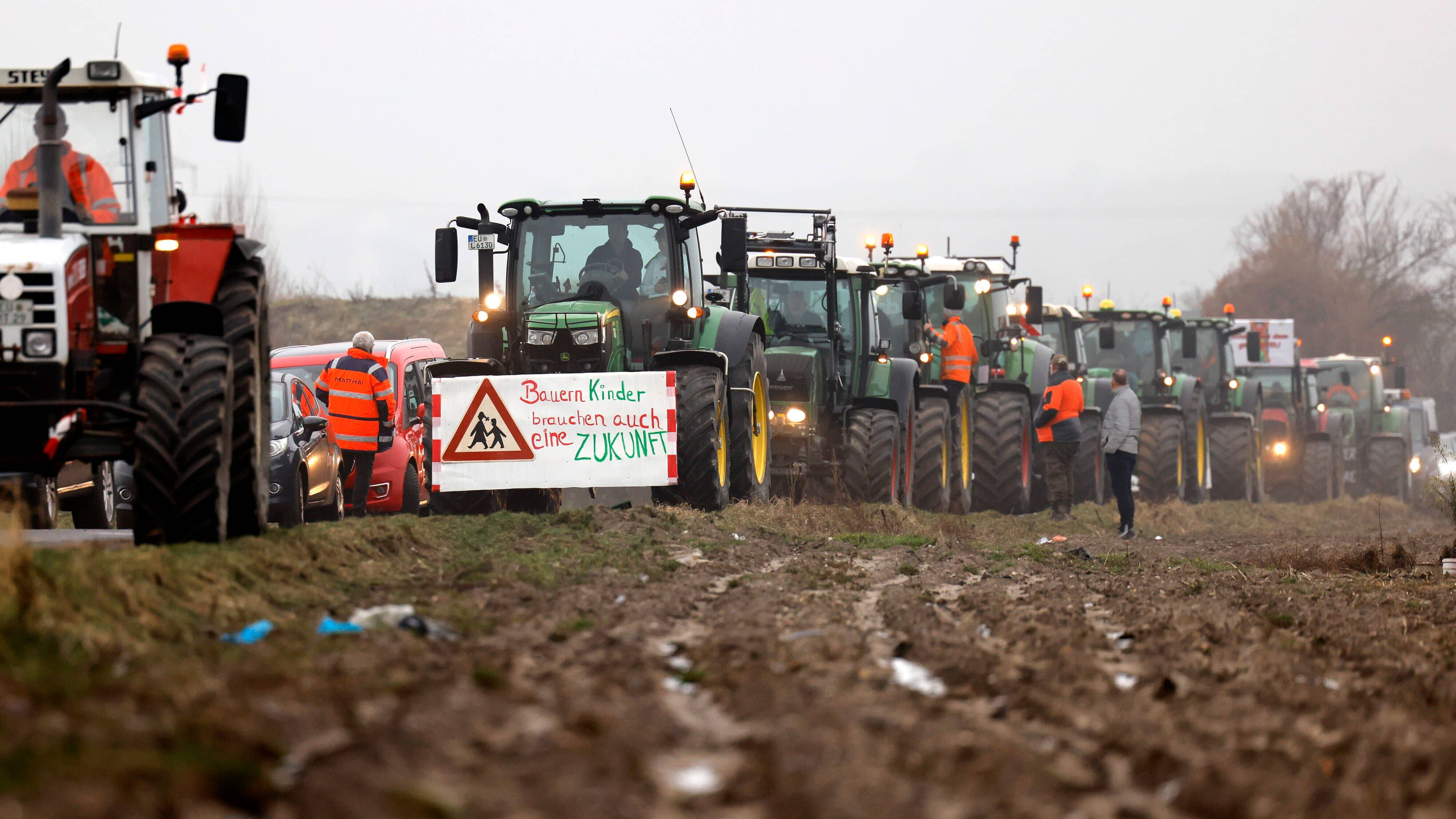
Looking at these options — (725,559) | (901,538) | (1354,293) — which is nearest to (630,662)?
(725,559)

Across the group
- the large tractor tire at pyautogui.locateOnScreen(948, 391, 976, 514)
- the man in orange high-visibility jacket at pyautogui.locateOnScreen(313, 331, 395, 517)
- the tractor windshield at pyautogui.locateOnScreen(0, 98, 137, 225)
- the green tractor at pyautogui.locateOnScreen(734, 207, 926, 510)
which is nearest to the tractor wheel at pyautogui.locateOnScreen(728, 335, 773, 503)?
the green tractor at pyautogui.locateOnScreen(734, 207, 926, 510)

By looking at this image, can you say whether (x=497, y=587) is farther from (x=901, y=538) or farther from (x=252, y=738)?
(x=901, y=538)

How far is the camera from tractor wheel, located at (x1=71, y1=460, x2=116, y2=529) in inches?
496

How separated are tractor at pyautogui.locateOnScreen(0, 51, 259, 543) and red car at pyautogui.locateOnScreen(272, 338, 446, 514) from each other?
537 cm

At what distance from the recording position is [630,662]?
17.4 feet

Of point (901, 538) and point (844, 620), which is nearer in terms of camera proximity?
point (844, 620)

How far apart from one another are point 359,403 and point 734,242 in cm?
351

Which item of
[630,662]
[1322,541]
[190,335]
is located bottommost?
[1322,541]

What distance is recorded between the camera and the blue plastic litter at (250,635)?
566 cm

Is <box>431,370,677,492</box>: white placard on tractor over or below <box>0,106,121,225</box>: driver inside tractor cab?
below

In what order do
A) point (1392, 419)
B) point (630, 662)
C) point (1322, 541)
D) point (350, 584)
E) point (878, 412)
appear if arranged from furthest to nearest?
point (1392, 419) → point (878, 412) → point (1322, 541) → point (350, 584) → point (630, 662)

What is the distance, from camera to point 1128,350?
25.5 metres

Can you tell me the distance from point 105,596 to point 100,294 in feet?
8.81

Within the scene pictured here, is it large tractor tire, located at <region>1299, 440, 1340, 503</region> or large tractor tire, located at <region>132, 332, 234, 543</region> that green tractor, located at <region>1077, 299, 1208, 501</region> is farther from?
large tractor tire, located at <region>132, 332, 234, 543</region>
